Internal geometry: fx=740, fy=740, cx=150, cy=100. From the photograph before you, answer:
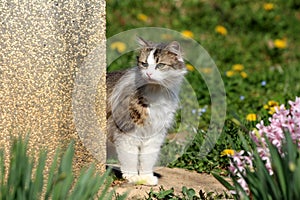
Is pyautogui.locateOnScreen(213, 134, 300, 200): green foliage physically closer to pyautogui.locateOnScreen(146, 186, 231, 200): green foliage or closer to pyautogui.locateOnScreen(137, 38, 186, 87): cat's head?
pyautogui.locateOnScreen(146, 186, 231, 200): green foliage

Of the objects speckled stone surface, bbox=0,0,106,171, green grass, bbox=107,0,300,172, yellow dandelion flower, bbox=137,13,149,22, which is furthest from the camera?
yellow dandelion flower, bbox=137,13,149,22

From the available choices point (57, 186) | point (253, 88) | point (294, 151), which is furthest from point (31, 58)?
point (253, 88)

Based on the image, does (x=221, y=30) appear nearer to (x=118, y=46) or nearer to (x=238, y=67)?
(x=238, y=67)

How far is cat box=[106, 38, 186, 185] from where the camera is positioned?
15.1ft

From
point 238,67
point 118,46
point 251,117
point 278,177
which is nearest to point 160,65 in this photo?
point 251,117

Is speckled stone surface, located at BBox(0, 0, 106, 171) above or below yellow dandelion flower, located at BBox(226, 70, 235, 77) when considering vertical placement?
below

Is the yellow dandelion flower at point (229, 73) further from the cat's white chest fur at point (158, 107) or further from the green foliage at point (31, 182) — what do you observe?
the green foliage at point (31, 182)

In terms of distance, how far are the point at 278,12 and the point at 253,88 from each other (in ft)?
6.98

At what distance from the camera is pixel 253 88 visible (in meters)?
6.88

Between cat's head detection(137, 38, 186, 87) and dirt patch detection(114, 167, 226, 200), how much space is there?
0.63 metres

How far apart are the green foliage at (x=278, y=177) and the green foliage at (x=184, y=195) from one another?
3.36 ft

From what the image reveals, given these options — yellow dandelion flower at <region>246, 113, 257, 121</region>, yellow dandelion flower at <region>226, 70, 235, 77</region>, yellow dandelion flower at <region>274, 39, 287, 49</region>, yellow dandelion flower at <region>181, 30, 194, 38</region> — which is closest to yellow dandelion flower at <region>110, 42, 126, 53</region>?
yellow dandelion flower at <region>181, 30, 194, 38</region>

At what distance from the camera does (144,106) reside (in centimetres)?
462

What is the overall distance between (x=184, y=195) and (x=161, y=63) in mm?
887
